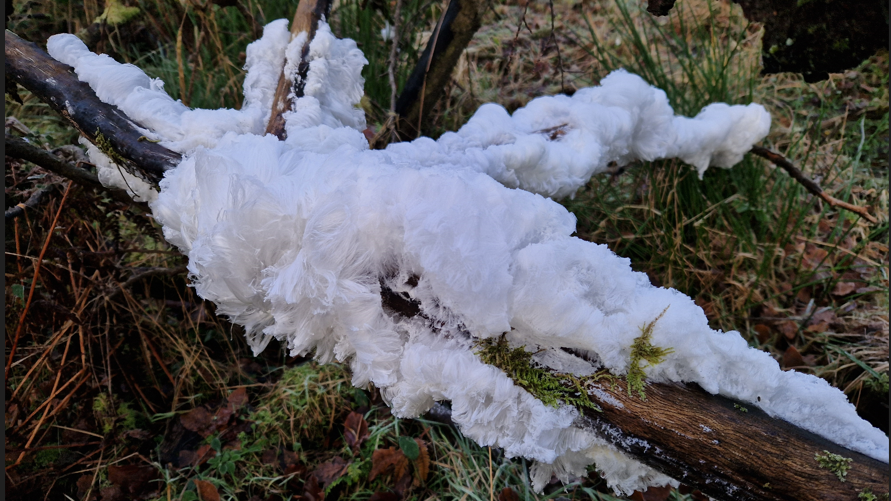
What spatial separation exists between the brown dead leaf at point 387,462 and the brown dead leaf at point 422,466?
0.04 m

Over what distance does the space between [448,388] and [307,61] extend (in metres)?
1.14

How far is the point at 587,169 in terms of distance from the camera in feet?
5.28

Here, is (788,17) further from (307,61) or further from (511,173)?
(307,61)

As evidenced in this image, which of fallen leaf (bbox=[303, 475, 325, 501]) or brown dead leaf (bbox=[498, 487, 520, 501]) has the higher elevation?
brown dead leaf (bbox=[498, 487, 520, 501])

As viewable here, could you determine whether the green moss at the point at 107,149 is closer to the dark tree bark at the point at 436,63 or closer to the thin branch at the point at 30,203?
the thin branch at the point at 30,203

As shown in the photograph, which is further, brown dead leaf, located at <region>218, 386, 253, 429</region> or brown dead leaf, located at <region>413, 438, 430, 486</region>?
brown dead leaf, located at <region>218, 386, 253, 429</region>

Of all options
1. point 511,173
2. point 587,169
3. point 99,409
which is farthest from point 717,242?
point 99,409

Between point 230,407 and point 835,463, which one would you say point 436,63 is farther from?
point 835,463

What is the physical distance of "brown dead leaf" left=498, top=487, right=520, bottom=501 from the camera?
1.71m

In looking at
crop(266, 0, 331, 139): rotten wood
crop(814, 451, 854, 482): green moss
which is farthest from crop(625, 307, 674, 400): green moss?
crop(266, 0, 331, 139): rotten wood

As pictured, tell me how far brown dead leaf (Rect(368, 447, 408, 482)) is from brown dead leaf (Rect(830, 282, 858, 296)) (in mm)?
2068

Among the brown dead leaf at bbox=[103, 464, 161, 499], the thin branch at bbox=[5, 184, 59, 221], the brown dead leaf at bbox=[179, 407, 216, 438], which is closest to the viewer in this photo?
the thin branch at bbox=[5, 184, 59, 221]

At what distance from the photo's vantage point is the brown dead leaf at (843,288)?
2344mm

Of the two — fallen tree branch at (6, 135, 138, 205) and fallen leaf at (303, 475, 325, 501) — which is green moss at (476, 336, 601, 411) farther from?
fallen tree branch at (6, 135, 138, 205)
